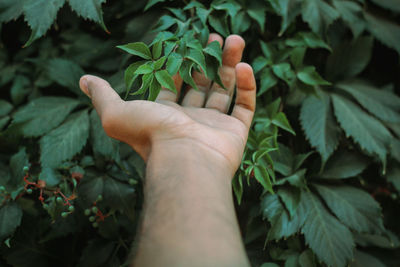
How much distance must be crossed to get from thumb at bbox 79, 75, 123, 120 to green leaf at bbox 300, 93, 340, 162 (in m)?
0.58

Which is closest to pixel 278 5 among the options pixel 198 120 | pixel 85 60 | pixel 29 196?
pixel 198 120

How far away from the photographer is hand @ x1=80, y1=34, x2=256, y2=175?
694mm

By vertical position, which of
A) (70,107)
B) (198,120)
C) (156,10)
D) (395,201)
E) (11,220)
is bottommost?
(395,201)

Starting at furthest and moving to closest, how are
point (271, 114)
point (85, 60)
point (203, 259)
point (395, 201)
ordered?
point (395, 201)
point (85, 60)
point (271, 114)
point (203, 259)

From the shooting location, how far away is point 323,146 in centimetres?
94

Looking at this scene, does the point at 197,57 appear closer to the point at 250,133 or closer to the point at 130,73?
the point at 130,73

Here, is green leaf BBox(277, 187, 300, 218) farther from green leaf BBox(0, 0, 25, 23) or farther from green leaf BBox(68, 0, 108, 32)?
green leaf BBox(0, 0, 25, 23)

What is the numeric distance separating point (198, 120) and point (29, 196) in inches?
24.7

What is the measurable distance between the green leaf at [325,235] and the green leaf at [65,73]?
2.61 ft

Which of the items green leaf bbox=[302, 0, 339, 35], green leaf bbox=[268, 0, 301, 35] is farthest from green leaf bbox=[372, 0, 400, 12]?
green leaf bbox=[268, 0, 301, 35]

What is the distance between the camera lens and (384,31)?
44.3 inches

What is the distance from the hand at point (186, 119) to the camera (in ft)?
2.28

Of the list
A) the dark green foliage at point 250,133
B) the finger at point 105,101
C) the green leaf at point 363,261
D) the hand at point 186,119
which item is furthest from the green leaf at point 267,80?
the green leaf at point 363,261

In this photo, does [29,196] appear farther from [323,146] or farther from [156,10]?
[323,146]
